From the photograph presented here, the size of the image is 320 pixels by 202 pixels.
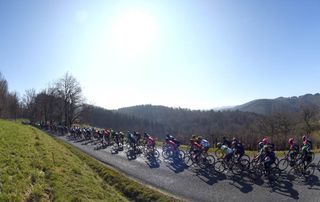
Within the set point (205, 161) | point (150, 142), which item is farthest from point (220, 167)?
point (150, 142)

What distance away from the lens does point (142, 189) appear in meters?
15.7

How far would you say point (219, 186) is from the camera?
16078mm

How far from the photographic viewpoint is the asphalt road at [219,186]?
45.4 feet

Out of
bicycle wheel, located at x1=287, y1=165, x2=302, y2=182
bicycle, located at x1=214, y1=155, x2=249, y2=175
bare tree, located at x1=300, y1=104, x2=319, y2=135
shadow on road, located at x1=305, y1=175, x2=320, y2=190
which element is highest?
bare tree, located at x1=300, y1=104, x2=319, y2=135

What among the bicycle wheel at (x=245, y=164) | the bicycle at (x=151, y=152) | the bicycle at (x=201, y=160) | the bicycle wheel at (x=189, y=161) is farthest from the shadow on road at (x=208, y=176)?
the bicycle at (x=151, y=152)

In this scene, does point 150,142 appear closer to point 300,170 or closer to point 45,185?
point 300,170

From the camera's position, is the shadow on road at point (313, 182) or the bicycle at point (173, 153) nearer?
the shadow on road at point (313, 182)

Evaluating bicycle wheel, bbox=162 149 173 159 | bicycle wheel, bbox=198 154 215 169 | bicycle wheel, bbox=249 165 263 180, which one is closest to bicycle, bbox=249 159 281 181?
bicycle wheel, bbox=249 165 263 180

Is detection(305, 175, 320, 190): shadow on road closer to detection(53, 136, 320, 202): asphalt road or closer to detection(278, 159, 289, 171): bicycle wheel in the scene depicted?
detection(53, 136, 320, 202): asphalt road

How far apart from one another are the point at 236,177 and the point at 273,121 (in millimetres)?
47557

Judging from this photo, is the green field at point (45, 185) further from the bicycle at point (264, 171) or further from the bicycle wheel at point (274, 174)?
the bicycle wheel at point (274, 174)

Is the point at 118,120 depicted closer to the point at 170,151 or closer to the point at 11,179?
the point at 170,151

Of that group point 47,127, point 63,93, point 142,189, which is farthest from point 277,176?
point 63,93

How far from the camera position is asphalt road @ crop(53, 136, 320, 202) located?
545 inches
